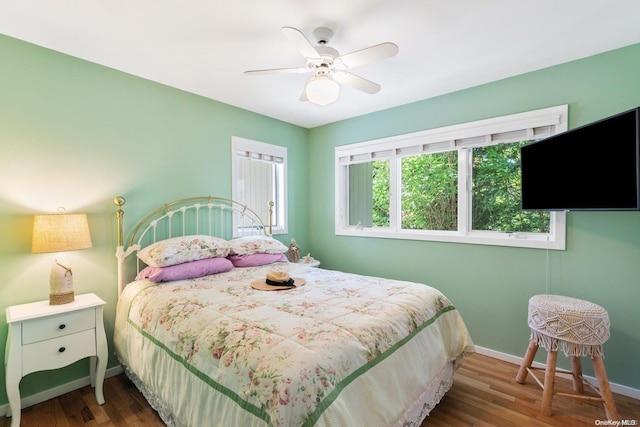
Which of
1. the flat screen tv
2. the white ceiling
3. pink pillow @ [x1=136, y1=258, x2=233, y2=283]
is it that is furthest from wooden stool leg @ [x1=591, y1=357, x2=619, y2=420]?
pink pillow @ [x1=136, y1=258, x2=233, y2=283]

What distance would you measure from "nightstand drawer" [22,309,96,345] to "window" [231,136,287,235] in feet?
5.39

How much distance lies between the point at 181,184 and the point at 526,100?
328 centimetres

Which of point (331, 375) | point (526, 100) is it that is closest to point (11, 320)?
point (331, 375)

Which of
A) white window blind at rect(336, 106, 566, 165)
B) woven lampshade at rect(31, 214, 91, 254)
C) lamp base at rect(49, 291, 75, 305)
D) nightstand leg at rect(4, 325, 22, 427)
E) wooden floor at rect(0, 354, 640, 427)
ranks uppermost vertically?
white window blind at rect(336, 106, 566, 165)

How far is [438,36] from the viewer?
6.84 feet

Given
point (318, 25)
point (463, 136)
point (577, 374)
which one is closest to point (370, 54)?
point (318, 25)

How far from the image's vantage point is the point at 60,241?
6.53 ft

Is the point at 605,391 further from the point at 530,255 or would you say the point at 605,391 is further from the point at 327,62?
the point at 327,62

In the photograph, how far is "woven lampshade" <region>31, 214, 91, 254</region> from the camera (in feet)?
6.40

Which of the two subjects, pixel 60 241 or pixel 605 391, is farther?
pixel 60 241

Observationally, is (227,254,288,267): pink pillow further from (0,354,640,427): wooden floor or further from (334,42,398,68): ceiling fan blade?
(334,42,398,68): ceiling fan blade

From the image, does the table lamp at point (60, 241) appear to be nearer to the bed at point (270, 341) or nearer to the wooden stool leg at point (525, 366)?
the bed at point (270, 341)

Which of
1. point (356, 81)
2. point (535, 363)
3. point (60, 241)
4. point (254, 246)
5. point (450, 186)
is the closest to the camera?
point (60, 241)

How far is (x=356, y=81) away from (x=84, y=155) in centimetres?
220
